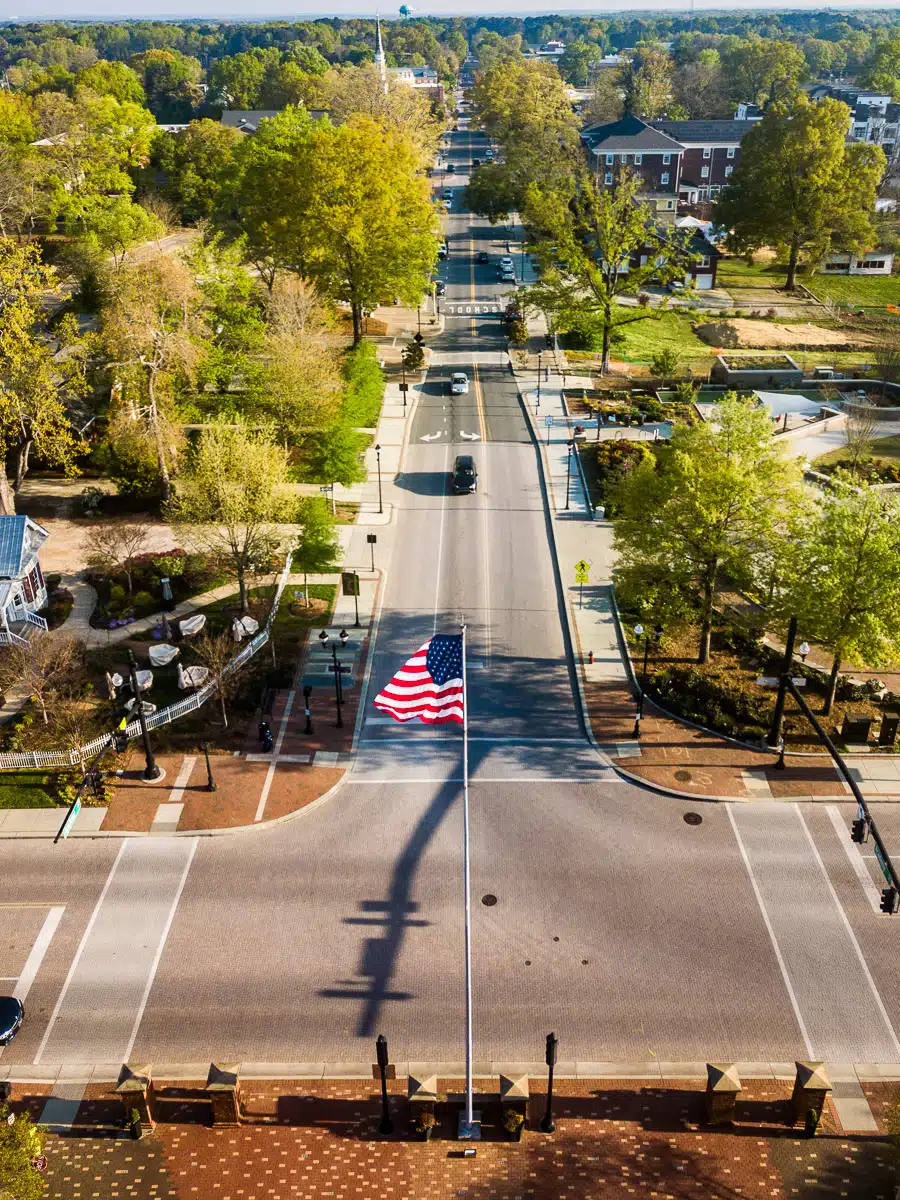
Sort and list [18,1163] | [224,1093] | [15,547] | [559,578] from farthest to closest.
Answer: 1. [559,578]
2. [15,547]
3. [224,1093]
4. [18,1163]

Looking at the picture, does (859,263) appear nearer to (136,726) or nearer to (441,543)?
(441,543)

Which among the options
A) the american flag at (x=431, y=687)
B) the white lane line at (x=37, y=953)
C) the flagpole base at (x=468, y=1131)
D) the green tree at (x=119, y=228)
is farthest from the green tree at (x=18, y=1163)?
the green tree at (x=119, y=228)

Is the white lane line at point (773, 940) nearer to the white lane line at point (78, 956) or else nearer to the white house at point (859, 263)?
the white lane line at point (78, 956)

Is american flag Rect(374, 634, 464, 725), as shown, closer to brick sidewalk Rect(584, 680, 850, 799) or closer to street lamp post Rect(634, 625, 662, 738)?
brick sidewalk Rect(584, 680, 850, 799)

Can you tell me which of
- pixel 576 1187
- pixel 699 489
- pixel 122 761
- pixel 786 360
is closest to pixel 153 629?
pixel 122 761

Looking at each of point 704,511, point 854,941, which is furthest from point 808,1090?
point 704,511

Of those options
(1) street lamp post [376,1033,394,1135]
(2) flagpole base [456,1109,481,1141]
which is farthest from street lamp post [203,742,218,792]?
(2) flagpole base [456,1109,481,1141]
